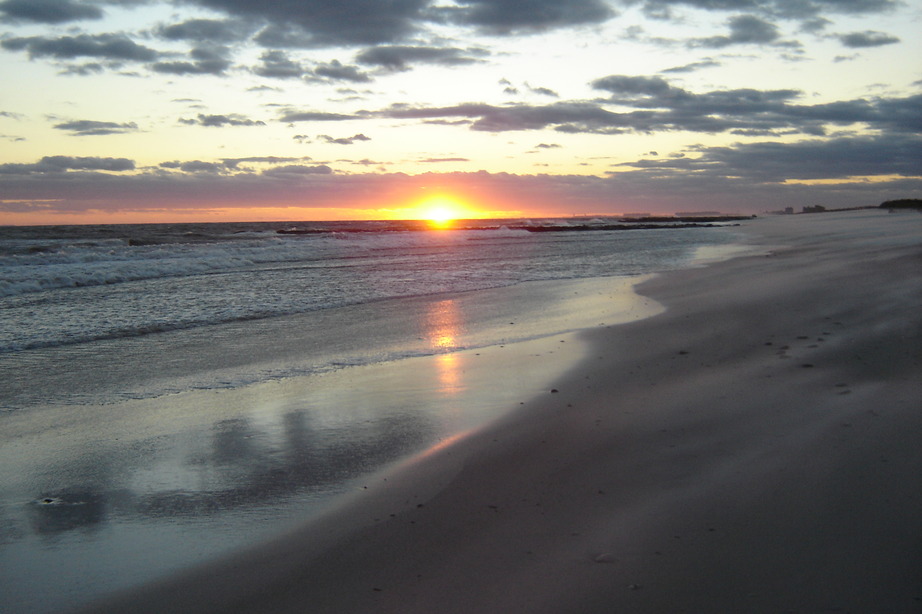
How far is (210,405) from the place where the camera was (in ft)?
20.6

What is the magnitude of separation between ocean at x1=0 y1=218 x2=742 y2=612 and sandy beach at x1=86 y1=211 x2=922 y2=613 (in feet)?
1.35

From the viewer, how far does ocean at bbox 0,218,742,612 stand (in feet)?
11.9

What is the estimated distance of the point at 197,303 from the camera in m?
14.1

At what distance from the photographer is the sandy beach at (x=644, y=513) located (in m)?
2.87

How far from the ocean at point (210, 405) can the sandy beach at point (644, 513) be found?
0.41 meters

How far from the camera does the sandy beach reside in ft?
9.40

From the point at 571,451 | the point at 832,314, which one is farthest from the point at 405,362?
the point at 832,314

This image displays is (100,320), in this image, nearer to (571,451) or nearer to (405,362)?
(405,362)

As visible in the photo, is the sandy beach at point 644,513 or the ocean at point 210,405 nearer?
the sandy beach at point 644,513

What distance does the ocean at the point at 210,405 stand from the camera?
11.9ft

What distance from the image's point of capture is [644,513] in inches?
140

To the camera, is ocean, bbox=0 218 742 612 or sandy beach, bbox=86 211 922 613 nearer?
sandy beach, bbox=86 211 922 613

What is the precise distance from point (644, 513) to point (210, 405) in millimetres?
4424

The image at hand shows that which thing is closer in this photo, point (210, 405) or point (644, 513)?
point (644, 513)
